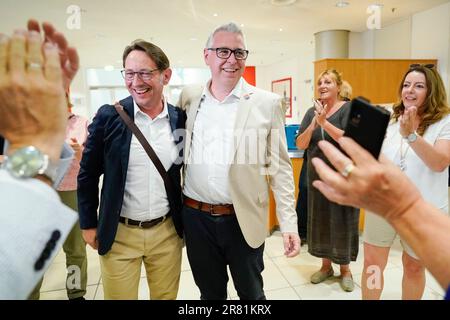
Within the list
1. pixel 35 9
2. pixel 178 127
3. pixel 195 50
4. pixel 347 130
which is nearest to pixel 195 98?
pixel 178 127

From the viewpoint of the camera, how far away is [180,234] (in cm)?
145

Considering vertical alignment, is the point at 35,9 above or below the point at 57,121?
above

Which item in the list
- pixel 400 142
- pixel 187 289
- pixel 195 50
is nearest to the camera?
pixel 400 142

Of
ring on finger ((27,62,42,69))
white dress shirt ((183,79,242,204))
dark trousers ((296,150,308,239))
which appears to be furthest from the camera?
dark trousers ((296,150,308,239))

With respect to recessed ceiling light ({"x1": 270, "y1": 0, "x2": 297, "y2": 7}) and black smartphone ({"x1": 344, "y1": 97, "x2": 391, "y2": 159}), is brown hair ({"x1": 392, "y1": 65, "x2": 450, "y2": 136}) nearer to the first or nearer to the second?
black smartphone ({"x1": 344, "y1": 97, "x2": 391, "y2": 159})

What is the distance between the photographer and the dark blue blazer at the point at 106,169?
1.25 metres

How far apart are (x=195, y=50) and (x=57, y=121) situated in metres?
7.98

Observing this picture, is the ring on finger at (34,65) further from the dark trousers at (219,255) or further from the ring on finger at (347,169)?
the dark trousers at (219,255)

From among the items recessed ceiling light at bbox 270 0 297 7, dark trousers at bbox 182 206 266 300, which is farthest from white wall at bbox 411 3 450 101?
dark trousers at bbox 182 206 266 300

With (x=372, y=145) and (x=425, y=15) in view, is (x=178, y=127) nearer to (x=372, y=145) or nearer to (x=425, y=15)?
(x=372, y=145)

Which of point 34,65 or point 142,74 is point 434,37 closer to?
point 142,74

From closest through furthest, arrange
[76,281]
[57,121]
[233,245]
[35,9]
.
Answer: [57,121] < [233,245] < [76,281] < [35,9]

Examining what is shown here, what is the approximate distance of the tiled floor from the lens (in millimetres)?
2090

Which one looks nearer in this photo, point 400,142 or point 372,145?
point 372,145
